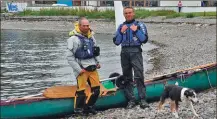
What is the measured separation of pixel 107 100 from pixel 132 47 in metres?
1.52

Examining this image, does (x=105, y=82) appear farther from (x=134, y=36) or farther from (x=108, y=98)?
(x=134, y=36)

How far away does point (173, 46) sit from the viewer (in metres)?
32.8

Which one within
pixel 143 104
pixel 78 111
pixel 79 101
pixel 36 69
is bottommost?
pixel 36 69

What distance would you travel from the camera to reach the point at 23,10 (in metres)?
78.2

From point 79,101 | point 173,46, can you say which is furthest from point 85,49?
point 173,46

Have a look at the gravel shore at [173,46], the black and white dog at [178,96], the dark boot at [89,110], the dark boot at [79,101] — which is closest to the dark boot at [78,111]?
the dark boot at [79,101]

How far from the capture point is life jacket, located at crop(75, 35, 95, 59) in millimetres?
10109

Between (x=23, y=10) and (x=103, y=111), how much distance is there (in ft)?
227

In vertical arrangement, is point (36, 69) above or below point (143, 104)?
below

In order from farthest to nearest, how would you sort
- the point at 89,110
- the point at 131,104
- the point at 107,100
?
the point at 107,100 < the point at 131,104 < the point at 89,110

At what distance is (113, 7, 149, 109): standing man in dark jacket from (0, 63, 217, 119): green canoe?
0.50 meters

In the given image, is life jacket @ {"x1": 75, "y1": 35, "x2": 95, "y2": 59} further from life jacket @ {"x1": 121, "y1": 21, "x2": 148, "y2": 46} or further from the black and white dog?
the black and white dog

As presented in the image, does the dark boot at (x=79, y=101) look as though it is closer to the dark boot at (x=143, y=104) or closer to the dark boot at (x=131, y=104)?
the dark boot at (x=131, y=104)

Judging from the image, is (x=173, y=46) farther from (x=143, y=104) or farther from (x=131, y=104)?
(x=143, y=104)
